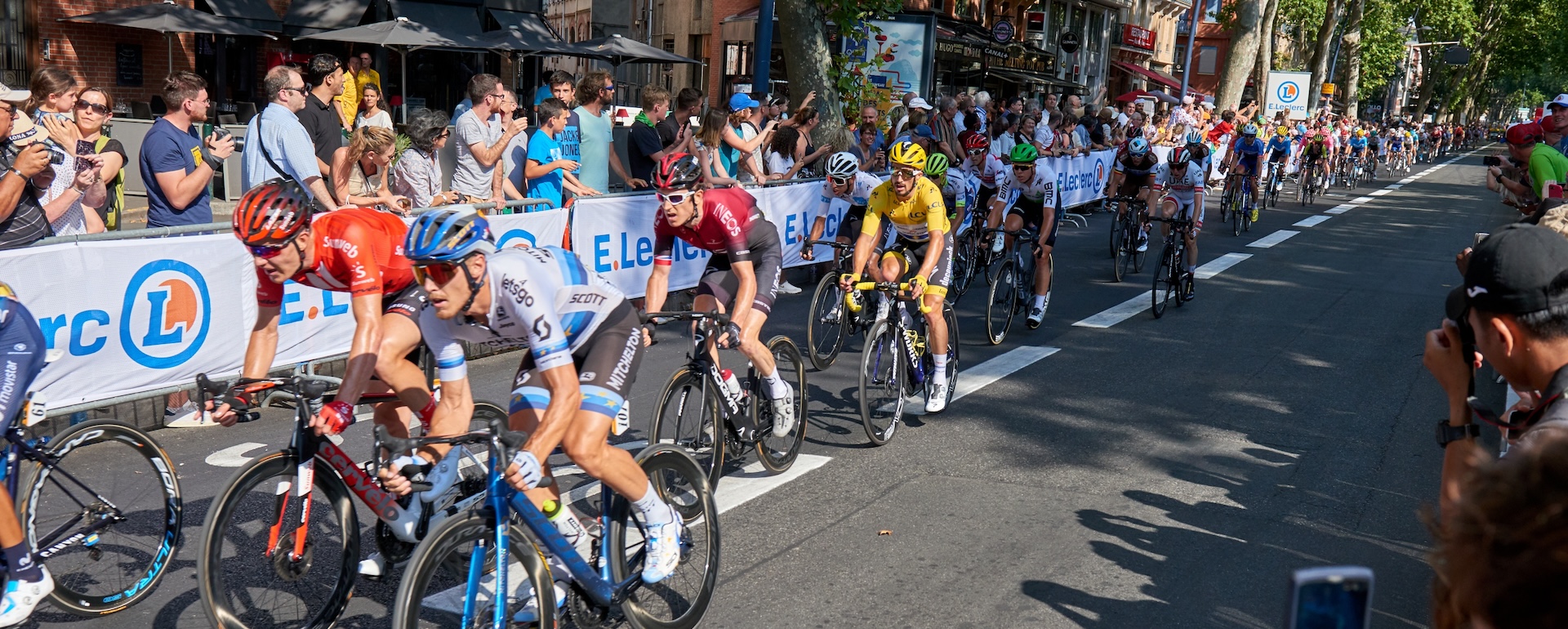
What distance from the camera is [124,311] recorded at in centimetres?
686

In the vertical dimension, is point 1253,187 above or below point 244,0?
below

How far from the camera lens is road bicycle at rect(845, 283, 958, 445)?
278 inches

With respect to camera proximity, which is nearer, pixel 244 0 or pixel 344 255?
pixel 344 255

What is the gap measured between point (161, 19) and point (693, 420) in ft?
50.1

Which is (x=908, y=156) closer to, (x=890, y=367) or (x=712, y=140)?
(x=890, y=367)

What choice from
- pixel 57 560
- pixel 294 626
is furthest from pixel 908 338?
pixel 57 560

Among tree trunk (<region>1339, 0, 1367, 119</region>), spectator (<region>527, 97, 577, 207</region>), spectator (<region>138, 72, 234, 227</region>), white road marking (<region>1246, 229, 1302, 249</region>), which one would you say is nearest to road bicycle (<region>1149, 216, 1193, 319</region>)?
spectator (<region>527, 97, 577, 207</region>)

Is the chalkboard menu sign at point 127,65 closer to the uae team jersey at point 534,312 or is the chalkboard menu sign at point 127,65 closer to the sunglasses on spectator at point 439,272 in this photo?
the uae team jersey at point 534,312

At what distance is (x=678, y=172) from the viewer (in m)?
5.89

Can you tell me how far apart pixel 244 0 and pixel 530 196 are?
518 inches

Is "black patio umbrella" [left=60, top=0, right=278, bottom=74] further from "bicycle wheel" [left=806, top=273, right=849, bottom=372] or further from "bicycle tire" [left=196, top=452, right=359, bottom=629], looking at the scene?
"bicycle tire" [left=196, top=452, right=359, bottom=629]

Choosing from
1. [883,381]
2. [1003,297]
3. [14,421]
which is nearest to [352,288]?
[14,421]

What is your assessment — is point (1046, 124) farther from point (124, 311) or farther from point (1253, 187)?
point (124, 311)

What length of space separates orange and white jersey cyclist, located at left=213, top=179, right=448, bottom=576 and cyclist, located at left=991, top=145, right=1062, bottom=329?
6803 mm
